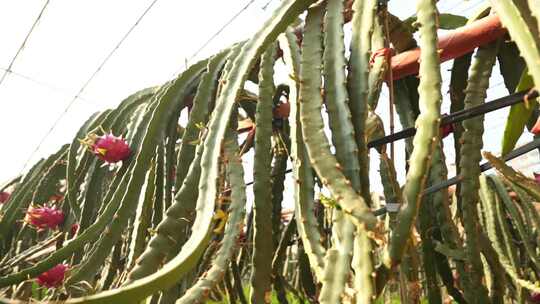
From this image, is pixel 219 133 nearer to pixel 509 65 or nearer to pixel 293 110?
pixel 293 110

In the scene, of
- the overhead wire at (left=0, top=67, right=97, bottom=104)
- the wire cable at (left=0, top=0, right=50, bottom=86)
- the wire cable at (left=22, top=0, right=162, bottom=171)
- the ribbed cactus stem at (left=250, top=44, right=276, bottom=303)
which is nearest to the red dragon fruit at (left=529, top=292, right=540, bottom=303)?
the ribbed cactus stem at (left=250, top=44, right=276, bottom=303)

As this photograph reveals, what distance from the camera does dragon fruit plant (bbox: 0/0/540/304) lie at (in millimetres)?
444

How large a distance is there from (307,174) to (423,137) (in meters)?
0.16

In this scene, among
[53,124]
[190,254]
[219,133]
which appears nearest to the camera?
[190,254]

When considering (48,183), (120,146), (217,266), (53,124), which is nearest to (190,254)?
(217,266)

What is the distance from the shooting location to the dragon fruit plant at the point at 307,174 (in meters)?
0.44

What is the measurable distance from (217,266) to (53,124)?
6666mm

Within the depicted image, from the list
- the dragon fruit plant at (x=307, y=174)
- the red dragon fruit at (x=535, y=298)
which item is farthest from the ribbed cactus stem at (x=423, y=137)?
the red dragon fruit at (x=535, y=298)

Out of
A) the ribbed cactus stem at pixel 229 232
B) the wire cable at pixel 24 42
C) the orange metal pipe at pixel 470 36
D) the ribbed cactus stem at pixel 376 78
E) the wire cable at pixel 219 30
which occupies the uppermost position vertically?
the wire cable at pixel 219 30

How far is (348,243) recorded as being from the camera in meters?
0.45

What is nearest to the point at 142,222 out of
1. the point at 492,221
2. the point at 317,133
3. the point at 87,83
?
the point at 317,133

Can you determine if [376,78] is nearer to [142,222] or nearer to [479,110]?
[479,110]

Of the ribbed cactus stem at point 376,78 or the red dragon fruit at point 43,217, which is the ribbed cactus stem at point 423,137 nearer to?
the ribbed cactus stem at point 376,78

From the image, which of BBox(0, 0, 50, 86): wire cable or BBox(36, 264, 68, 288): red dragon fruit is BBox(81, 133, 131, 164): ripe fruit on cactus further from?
BBox(0, 0, 50, 86): wire cable
